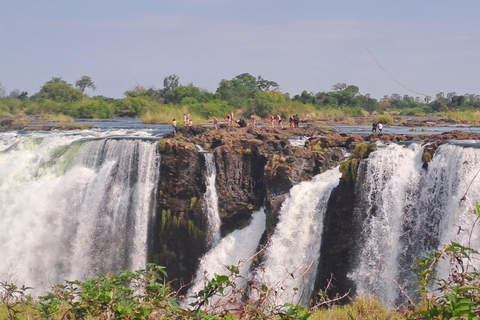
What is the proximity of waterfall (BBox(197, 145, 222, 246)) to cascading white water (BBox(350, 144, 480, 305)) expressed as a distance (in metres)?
4.72

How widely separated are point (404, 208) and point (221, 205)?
582 cm

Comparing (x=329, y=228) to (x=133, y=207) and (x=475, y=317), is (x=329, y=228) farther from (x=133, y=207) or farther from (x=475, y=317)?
(x=475, y=317)

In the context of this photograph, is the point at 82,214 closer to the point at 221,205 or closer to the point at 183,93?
the point at 221,205

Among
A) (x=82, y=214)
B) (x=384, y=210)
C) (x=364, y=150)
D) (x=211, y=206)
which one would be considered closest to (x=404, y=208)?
(x=384, y=210)

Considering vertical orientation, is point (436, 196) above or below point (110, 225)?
above

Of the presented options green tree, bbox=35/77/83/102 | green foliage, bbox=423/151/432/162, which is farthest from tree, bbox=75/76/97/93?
green foliage, bbox=423/151/432/162

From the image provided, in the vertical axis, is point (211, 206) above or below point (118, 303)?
below

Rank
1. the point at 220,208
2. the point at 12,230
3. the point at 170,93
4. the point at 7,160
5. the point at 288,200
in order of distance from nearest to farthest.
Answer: the point at 288,200 < the point at 220,208 < the point at 12,230 < the point at 7,160 < the point at 170,93

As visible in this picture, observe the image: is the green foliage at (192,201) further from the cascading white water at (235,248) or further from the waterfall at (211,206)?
the cascading white water at (235,248)

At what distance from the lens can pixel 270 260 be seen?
641 inches

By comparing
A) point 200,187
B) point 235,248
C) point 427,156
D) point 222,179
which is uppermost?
point 427,156

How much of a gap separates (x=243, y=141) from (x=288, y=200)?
10.6 ft

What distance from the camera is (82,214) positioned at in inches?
774

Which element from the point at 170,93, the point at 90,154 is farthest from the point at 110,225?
the point at 170,93
